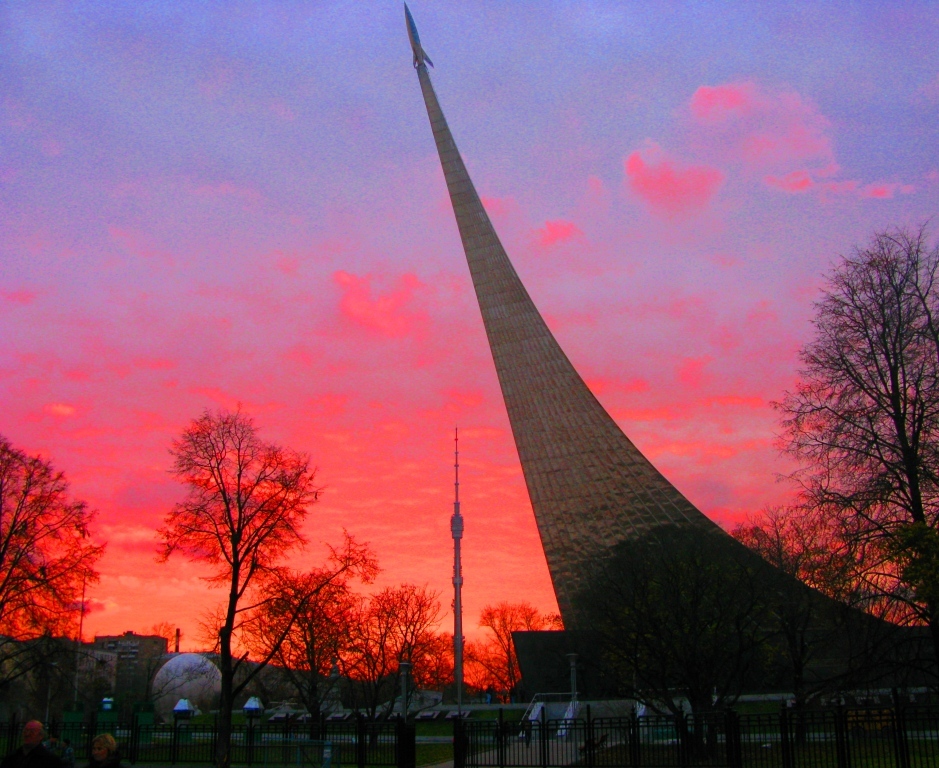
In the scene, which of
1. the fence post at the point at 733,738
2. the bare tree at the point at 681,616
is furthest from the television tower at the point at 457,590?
the fence post at the point at 733,738

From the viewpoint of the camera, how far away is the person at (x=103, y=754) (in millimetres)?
6094

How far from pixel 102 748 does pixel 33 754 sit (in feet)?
1.57

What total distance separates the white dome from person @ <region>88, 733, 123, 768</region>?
142ft

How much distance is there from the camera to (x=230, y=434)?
59.2 feet

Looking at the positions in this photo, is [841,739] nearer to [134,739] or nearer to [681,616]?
Result: [681,616]

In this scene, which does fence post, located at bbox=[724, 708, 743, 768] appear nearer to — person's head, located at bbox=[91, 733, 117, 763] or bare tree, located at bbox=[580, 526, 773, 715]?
bare tree, located at bbox=[580, 526, 773, 715]

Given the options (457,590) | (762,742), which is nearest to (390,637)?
(457,590)

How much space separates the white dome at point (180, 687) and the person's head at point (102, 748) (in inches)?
1710

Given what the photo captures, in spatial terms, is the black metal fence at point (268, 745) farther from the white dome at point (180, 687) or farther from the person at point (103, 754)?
the white dome at point (180, 687)

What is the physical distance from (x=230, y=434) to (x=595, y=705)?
1537 cm

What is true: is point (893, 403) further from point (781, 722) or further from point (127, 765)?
point (127, 765)

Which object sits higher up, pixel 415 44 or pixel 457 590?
pixel 415 44

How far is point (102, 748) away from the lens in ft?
20.2

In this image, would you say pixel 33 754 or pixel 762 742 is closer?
pixel 33 754
